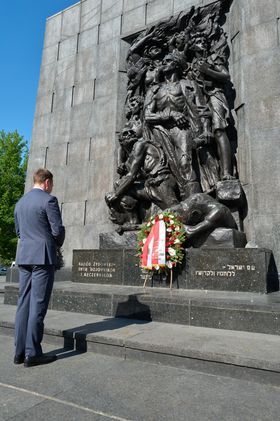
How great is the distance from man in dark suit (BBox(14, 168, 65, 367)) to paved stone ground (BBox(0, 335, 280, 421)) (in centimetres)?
24

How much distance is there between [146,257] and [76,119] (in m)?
7.34

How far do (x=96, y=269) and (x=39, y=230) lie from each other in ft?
14.5

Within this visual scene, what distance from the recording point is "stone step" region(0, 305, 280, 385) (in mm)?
3415

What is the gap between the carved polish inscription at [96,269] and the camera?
793cm

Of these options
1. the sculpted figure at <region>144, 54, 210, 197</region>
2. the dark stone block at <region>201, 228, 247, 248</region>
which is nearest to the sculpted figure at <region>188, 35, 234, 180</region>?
the sculpted figure at <region>144, 54, 210, 197</region>

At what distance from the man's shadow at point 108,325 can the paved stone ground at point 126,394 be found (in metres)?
0.49

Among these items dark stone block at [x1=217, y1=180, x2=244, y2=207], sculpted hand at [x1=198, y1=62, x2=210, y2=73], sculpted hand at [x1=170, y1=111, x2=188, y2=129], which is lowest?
dark stone block at [x1=217, y1=180, x2=244, y2=207]

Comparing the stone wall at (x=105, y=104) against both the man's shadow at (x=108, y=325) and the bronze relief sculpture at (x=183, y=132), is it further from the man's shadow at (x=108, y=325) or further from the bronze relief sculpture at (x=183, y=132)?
the man's shadow at (x=108, y=325)

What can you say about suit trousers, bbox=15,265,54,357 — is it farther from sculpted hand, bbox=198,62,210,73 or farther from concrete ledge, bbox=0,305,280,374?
sculpted hand, bbox=198,62,210,73

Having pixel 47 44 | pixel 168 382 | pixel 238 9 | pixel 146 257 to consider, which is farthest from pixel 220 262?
pixel 47 44

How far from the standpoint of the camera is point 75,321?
530 centimetres

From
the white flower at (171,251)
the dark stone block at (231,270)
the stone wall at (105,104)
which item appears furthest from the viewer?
the stone wall at (105,104)

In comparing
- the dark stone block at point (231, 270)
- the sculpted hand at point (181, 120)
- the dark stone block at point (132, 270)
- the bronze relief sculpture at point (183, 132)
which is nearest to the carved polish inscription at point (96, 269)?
the dark stone block at point (132, 270)

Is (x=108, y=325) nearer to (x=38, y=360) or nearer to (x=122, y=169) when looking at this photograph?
(x=38, y=360)
